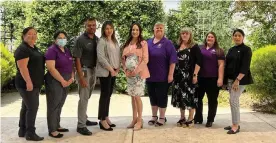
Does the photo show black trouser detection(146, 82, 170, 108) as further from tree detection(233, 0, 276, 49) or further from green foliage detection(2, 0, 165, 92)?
tree detection(233, 0, 276, 49)

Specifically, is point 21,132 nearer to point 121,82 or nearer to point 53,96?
point 53,96

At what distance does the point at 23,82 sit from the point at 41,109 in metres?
3.12

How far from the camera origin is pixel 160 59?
5738 millimetres

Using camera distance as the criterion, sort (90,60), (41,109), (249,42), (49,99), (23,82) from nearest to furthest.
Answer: (23,82) < (49,99) < (90,60) < (41,109) < (249,42)

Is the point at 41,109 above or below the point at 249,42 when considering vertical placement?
below

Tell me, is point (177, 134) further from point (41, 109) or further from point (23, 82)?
point (41, 109)

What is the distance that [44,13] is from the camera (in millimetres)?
9594

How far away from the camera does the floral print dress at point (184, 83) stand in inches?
227

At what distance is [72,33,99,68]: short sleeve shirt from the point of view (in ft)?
17.4

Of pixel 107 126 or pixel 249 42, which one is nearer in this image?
pixel 107 126

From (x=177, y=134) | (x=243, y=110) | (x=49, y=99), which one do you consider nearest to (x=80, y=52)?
(x=49, y=99)

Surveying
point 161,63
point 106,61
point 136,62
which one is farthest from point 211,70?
point 106,61

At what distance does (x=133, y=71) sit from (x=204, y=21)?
6.39 metres

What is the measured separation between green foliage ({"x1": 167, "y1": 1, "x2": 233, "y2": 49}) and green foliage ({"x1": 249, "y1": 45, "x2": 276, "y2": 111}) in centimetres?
300
